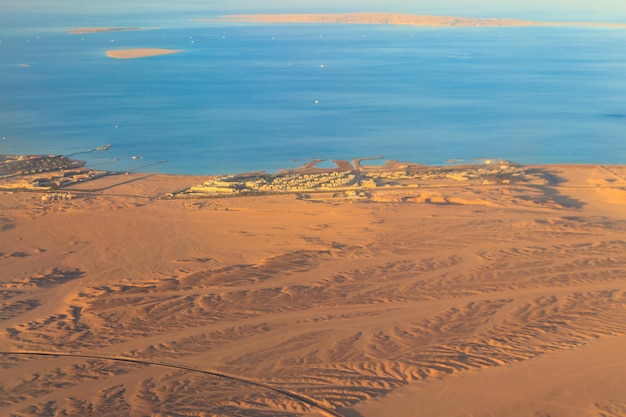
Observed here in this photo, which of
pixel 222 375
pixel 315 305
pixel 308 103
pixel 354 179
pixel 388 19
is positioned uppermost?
pixel 222 375

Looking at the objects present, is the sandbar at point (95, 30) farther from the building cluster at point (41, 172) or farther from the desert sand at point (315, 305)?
the desert sand at point (315, 305)

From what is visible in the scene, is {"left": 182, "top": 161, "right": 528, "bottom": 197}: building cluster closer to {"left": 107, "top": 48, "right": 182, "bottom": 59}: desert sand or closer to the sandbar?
{"left": 107, "top": 48, "right": 182, "bottom": 59}: desert sand


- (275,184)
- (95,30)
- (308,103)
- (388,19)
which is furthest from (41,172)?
(388,19)

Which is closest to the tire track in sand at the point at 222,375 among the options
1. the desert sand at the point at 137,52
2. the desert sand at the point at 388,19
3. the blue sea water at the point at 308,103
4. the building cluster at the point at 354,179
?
the building cluster at the point at 354,179

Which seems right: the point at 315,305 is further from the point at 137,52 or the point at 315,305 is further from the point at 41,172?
the point at 137,52

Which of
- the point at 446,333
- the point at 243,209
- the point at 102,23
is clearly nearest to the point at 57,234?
the point at 243,209

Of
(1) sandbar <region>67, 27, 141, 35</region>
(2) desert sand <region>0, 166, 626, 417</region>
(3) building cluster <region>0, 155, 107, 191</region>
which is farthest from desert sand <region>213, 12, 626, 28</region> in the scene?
(2) desert sand <region>0, 166, 626, 417</region>
